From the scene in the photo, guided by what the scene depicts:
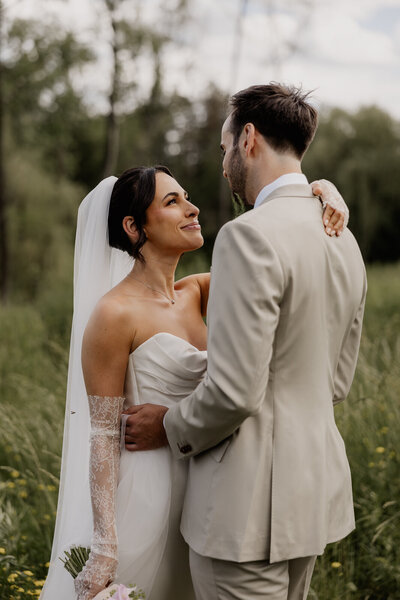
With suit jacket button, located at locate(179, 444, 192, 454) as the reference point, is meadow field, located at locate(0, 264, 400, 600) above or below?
below

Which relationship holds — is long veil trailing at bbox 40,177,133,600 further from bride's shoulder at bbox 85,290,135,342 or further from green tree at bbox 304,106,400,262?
green tree at bbox 304,106,400,262

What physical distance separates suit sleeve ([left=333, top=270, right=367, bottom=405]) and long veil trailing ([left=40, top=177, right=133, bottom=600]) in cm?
104

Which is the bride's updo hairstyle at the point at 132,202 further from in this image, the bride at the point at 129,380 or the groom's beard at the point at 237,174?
the groom's beard at the point at 237,174

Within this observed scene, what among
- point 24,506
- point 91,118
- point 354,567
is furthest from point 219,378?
point 91,118

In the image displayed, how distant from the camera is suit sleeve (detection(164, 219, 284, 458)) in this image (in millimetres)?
2053

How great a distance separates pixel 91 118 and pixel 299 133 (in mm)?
25947

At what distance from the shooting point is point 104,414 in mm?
2574

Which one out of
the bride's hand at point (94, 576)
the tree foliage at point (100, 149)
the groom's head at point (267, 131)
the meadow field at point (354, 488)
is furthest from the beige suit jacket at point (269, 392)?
the tree foliage at point (100, 149)

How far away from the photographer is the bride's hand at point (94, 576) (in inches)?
97.7

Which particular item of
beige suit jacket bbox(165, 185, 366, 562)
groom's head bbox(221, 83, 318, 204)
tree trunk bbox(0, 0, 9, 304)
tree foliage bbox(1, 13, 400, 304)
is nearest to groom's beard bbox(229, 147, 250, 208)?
groom's head bbox(221, 83, 318, 204)

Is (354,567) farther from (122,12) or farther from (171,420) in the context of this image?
(122,12)

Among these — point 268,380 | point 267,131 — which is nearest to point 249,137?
point 267,131

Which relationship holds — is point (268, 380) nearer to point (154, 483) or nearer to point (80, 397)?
point (154, 483)

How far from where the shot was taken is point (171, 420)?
7.66ft
